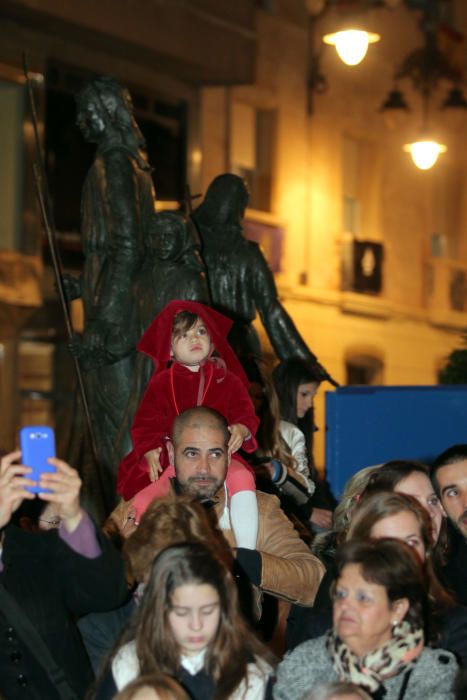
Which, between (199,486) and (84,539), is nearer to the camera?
(84,539)

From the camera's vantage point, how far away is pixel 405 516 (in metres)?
6.68

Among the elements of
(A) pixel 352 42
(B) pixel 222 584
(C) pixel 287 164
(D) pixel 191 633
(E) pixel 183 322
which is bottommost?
(D) pixel 191 633

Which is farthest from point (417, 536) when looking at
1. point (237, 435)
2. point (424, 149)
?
point (424, 149)

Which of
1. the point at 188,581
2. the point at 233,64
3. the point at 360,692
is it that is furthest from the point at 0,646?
the point at 233,64

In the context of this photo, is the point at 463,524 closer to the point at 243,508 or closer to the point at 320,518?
the point at 243,508

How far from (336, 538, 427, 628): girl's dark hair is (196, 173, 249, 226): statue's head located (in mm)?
5322

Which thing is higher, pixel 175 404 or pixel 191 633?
pixel 175 404

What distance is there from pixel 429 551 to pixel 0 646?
64.4 inches

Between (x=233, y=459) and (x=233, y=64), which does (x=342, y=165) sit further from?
(x=233, y=459)

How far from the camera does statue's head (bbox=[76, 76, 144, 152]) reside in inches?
416

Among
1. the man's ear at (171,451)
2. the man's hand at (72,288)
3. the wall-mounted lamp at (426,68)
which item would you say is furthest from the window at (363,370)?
the man's ear at (171,451)

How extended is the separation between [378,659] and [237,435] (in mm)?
2154

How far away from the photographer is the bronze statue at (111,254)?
10570 millimetres

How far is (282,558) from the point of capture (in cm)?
728
